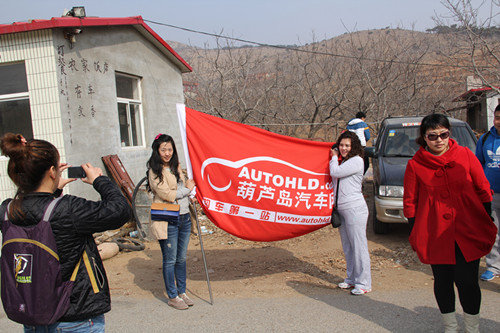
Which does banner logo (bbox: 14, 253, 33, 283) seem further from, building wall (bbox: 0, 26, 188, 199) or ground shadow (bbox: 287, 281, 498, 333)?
building wall (bbox: 0, 26, 188, 199)

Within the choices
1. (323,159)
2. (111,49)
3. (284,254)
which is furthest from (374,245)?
(111,49)

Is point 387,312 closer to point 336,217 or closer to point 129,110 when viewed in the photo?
point 336,217

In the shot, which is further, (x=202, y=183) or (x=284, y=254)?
(x=284, y=254)

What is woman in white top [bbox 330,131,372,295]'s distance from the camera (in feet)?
15.0

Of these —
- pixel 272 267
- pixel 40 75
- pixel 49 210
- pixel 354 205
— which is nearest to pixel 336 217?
pixel 354 205

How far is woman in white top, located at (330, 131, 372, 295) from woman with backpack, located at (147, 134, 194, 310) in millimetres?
1816

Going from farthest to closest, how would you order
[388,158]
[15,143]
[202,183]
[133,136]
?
[133,136]
[388,158]
[202,183]
[15,143]

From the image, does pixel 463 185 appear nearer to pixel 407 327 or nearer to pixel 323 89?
pixel 407 327

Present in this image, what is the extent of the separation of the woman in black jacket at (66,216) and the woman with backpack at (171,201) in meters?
1.96

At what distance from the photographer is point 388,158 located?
7.26 metres

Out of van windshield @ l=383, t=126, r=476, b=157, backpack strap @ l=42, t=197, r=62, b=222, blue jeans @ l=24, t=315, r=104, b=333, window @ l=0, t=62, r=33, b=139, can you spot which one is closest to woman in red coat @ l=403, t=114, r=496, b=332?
blue jeans @ l=24, t=315, r=104, b=333

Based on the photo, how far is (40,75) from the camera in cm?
728

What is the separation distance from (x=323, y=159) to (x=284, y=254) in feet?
7.34

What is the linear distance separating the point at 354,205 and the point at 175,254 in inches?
86.3
